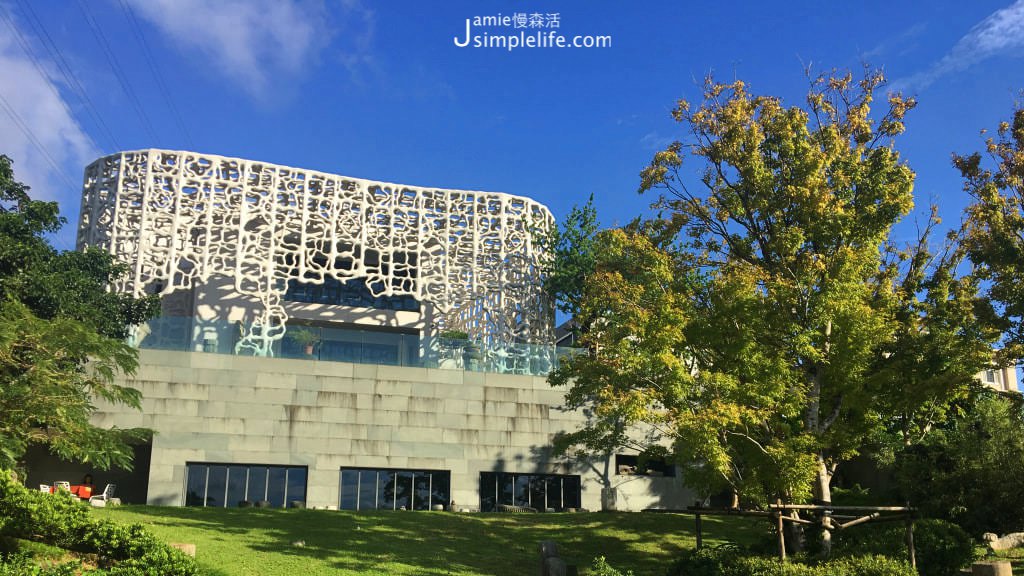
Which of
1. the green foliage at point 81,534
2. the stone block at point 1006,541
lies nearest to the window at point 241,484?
the green foliage at point 81,534

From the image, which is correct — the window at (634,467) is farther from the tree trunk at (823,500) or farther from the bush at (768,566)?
the bush at (768,566)

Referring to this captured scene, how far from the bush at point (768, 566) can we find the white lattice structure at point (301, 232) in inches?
746

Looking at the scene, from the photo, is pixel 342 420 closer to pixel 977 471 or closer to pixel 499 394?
pixel 499 394

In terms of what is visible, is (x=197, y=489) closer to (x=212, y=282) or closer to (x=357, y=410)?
(x=357, y=410)

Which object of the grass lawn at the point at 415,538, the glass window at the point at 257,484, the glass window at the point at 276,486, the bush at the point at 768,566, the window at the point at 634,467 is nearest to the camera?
the bush at the point at 768,566

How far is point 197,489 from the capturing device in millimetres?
29312

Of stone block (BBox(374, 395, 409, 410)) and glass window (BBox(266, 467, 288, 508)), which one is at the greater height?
stone block (BBox(374, 395, 409, 410))

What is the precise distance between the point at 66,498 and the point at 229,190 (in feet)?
82.8

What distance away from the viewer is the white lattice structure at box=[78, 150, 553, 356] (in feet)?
116

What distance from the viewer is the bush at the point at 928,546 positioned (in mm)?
17125

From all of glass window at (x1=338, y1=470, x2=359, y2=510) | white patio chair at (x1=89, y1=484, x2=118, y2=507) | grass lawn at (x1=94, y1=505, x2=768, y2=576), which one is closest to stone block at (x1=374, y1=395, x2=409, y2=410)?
glass window at (x1=338, y1=470, x2=359, y2=510)

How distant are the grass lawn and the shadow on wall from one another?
5.69 meters

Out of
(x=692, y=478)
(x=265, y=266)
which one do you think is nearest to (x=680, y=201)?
(x=692, y=478)

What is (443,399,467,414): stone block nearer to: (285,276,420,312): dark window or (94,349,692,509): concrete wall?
(94,349,692,509): concrete wall
